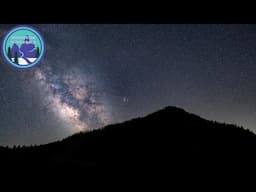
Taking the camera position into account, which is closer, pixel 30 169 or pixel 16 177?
pixel 16 177

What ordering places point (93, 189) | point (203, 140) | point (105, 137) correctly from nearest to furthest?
1. point (93, 189)
2. point (105, 137)
3. point (203, 140)

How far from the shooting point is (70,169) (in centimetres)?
440
